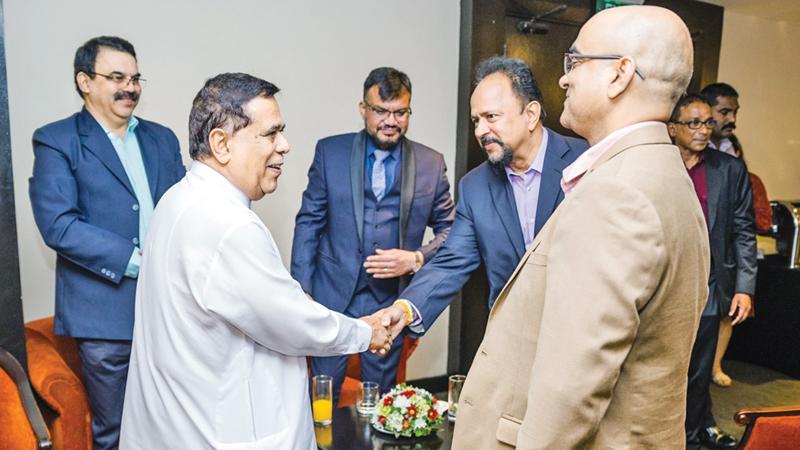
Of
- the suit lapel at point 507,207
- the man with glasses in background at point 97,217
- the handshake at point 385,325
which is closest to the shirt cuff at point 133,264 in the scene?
the man with glasses in background at point 97,217

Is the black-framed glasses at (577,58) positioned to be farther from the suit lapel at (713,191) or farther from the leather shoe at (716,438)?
the leather shoe at (716,438)

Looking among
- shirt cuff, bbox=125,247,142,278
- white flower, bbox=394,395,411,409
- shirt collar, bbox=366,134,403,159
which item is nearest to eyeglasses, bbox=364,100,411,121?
shirt collar, bbox=366,134,403,159

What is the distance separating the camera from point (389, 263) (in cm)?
276

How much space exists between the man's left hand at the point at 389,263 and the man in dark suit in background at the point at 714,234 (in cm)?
150

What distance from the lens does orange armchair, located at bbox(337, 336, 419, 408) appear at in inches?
116

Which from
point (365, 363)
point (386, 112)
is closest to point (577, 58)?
point (386, 112)

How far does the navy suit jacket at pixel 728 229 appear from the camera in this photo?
3111 millimetres

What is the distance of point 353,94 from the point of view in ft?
12.0

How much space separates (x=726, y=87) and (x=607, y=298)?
3543 mm

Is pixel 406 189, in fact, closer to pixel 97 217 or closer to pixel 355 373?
pixel 355 373

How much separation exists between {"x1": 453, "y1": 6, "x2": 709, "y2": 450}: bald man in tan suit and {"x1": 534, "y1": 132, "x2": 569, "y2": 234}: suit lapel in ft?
3.00

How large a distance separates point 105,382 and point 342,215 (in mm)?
1184

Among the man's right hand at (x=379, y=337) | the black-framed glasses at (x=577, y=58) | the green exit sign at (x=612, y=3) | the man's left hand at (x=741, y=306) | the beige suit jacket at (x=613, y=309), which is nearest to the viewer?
the beige suit jacket at (x=613, y=309)

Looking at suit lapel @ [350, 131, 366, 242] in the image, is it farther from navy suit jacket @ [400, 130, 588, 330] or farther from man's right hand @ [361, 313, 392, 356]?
man's right hand @ [361, 313, 392, 356]
